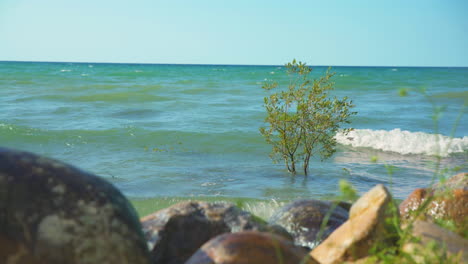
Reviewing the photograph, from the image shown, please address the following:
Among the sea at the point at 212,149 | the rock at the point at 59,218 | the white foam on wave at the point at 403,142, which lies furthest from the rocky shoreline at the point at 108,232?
the white foam on wave at the point at 403,142

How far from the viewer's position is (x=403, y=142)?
515 inches

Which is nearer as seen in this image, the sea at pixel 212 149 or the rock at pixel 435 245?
the rock at pixel 435 245

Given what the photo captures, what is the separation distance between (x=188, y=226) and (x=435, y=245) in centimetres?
186

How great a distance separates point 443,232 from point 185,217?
71.2 inches

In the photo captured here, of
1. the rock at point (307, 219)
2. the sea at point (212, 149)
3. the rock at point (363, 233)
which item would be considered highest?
the rock at point (363, 233)

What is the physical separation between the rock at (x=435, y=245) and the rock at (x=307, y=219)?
1.23 metres

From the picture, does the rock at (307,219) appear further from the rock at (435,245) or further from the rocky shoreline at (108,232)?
the rock at (435,245)

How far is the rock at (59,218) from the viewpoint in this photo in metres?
2.27

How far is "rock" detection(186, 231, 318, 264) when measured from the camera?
2484mm

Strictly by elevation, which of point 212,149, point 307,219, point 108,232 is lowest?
point 212,149

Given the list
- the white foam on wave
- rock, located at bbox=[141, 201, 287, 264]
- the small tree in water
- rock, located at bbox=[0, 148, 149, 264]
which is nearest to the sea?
the white foam on wave

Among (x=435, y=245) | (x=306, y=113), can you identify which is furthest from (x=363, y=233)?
(x=306, y=113)

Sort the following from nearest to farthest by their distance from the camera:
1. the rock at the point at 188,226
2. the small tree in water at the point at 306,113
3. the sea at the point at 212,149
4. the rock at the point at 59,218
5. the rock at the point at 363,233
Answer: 1. the rock at the point at 59,218
2. the rock at the point at 363,233
3. the rock at the point at 188,226
4. the sea at the point at 212,149
5. the small tree in water at the point at 306,113

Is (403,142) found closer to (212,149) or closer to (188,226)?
(212,149)
